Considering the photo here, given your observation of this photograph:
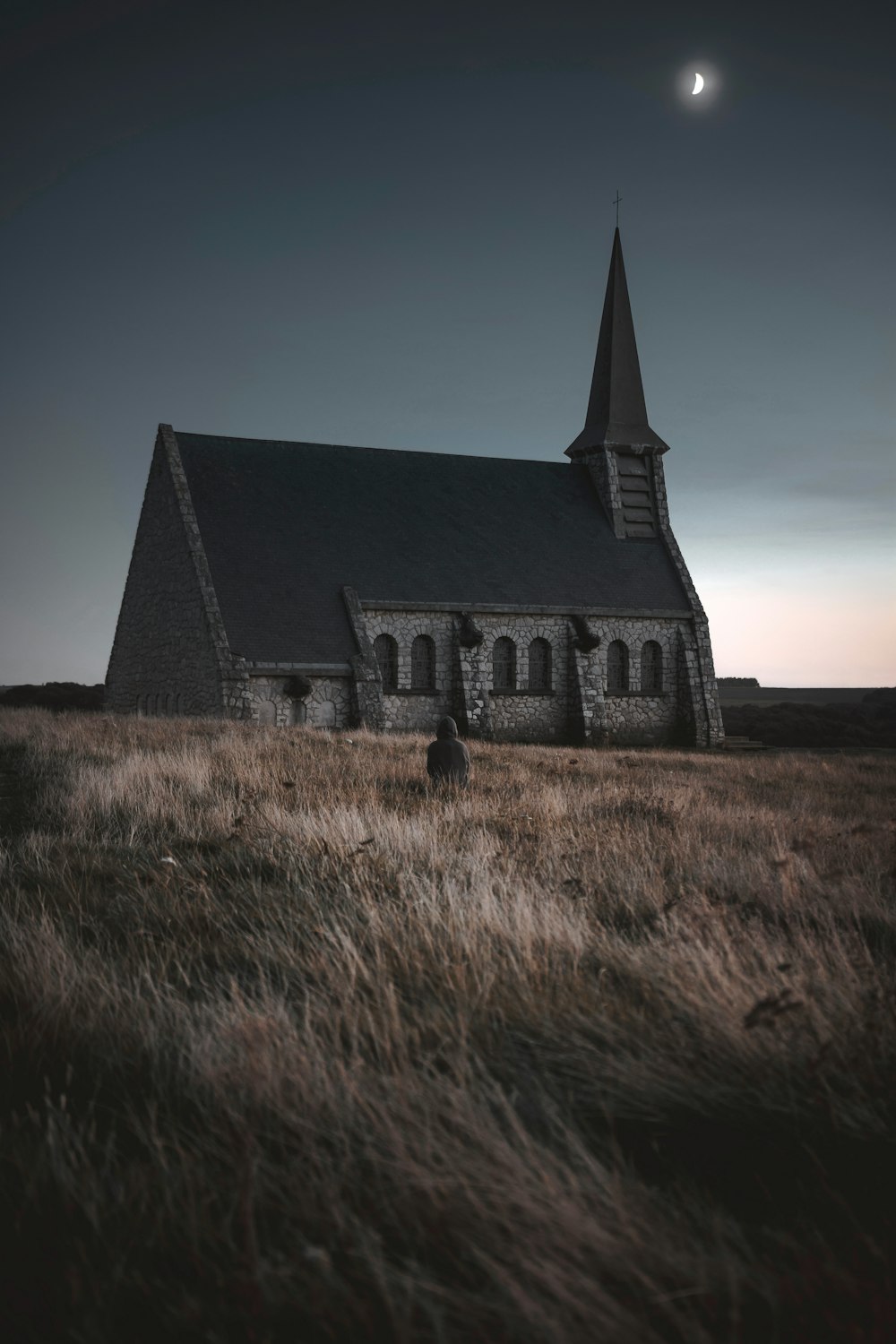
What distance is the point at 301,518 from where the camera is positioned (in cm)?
3119

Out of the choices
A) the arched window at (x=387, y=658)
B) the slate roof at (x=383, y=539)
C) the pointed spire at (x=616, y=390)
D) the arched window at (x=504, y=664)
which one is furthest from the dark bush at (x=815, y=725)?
the arched window at (x=387, y=658)

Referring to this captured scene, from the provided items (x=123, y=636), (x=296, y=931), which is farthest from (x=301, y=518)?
(x=296, y=931)

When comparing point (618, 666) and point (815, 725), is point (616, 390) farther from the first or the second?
point (815, 725)

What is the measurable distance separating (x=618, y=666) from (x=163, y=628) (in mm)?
16243

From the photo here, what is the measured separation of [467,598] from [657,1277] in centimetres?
2925

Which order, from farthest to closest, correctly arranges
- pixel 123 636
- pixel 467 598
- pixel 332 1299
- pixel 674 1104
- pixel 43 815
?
pixel 123 636
pixel 467 598
pixel 43 815
pixel 674 1104
pixel 332 1299

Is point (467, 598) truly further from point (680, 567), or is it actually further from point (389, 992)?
point (389, 992)

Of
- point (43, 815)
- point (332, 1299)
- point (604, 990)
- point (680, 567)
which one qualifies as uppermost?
point (680, 567)

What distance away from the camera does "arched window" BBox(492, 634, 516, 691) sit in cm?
3172

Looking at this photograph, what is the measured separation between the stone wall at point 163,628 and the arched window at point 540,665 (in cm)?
1135

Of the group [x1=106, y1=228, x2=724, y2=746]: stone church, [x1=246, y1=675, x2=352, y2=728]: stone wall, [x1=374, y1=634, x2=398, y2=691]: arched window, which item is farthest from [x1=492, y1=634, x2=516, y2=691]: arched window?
[x1=246, y1=675, x2=352, y2=728]: stone wall

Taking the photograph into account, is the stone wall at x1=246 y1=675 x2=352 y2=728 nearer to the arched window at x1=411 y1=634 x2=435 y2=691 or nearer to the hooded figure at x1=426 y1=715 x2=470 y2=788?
the arched window at x1=411 y1=634 x2=435 y2=691

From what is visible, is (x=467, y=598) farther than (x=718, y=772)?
Yes

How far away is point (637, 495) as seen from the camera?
36.1 meters
